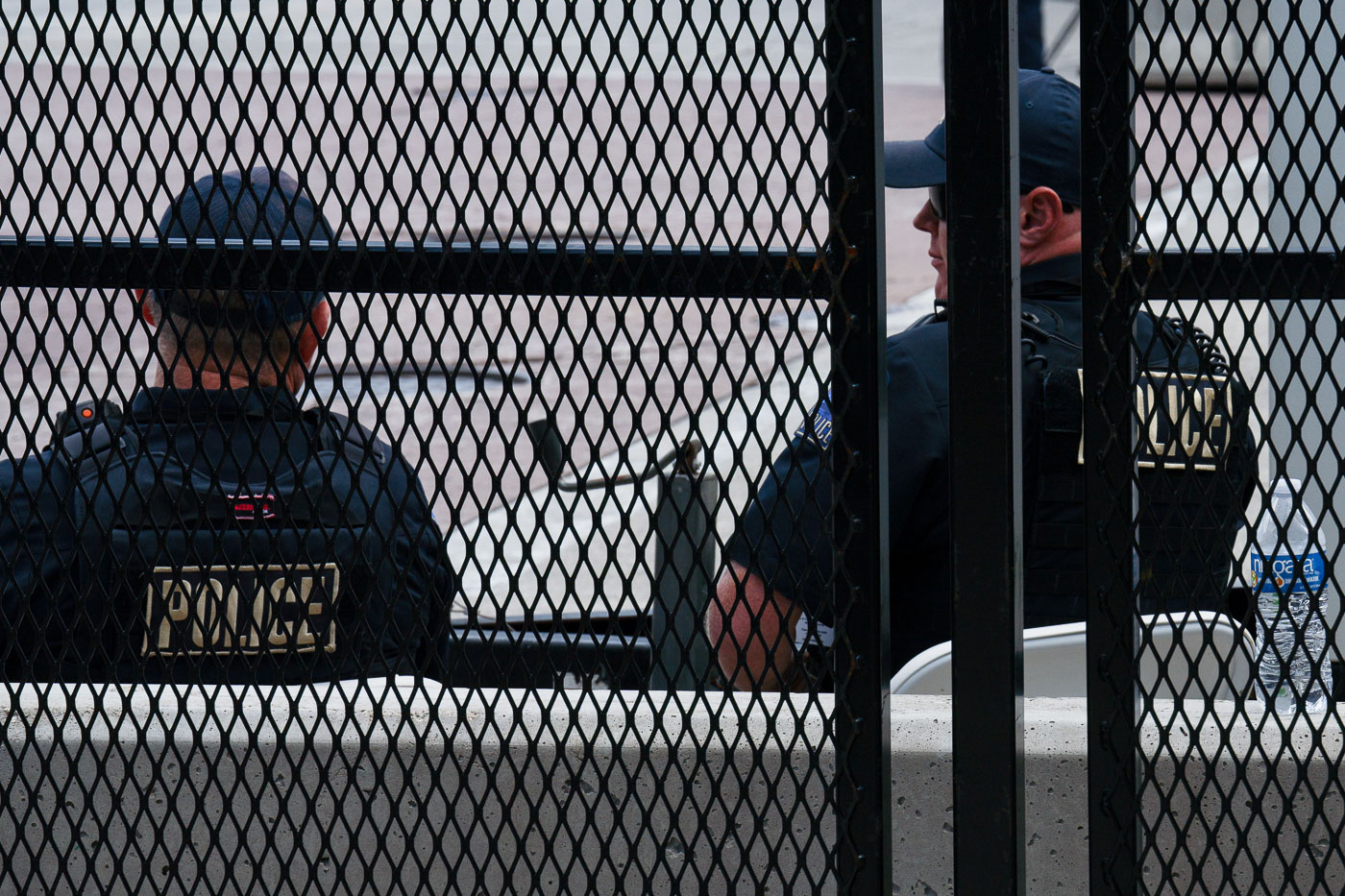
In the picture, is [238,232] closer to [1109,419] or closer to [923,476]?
[1109,419]

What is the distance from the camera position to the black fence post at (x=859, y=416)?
1264 millimetres

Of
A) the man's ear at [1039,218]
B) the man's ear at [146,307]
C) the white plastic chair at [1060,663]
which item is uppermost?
the man's ear at [146,307]

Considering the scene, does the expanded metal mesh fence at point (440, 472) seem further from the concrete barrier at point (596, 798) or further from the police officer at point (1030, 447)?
the police officer at point (1030, 447)

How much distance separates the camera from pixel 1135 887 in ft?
4.49

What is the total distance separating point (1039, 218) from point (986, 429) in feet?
3.90

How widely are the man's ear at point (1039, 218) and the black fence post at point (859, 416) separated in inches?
44.5

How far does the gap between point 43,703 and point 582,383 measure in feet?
23.7

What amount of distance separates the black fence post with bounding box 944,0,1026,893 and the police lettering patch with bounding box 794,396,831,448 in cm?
13

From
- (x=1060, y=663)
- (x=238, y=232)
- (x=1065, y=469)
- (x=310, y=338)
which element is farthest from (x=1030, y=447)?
(x=238, y=232)

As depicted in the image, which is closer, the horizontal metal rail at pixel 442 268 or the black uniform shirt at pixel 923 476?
the horizontal metal rail at pixel 442 268

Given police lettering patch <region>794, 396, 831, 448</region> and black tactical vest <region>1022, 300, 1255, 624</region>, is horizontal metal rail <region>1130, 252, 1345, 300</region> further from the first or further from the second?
black tactical vest <region>1022, 300, 1255, 624</region>

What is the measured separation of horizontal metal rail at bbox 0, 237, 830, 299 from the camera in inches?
50.3

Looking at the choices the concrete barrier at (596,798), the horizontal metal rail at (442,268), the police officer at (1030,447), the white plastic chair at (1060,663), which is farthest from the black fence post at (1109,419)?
the police officer at (1030,447)

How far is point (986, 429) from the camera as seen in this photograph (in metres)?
1.29
